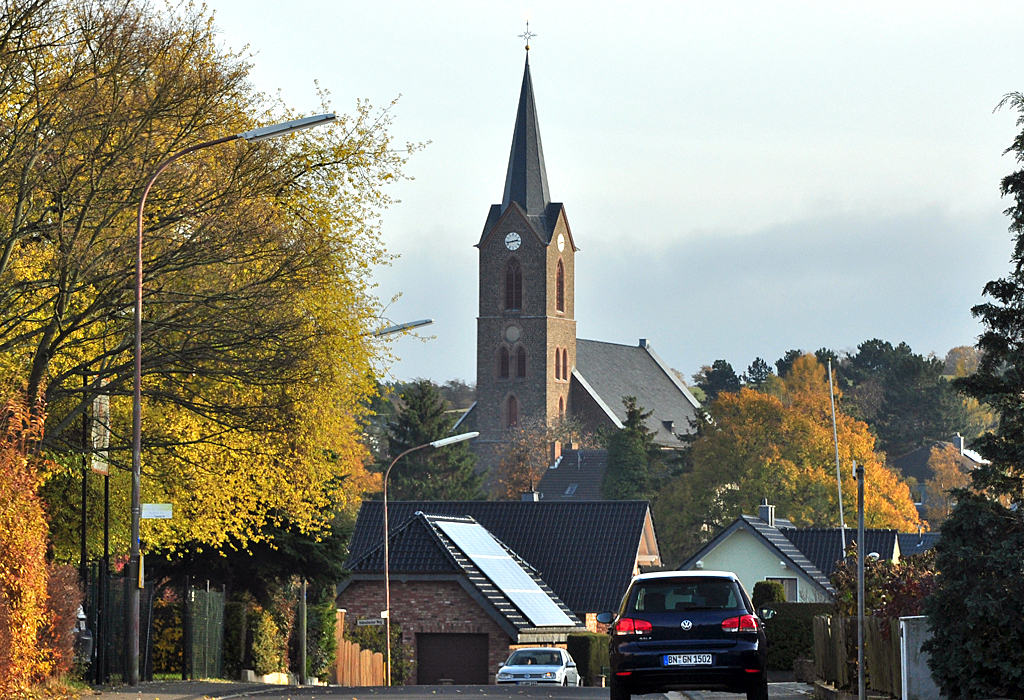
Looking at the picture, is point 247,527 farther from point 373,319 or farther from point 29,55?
point 29,55

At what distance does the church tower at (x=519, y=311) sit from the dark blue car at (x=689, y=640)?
316ft

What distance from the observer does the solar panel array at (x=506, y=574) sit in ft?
159

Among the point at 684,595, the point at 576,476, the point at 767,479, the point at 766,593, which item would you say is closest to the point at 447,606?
the point at 766,593

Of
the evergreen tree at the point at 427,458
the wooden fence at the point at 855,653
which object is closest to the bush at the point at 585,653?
the wooden fence at the point at 855,653

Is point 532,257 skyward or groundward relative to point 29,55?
skyward

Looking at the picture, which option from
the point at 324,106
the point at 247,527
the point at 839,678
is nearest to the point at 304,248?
the point at 324,106

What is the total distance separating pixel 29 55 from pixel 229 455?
313 inches

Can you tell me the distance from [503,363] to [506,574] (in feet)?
211

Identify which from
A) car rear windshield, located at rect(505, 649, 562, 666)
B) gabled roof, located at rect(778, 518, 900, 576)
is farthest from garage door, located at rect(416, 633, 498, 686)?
gabled roof, located at rect(778, 518, 900, 576)

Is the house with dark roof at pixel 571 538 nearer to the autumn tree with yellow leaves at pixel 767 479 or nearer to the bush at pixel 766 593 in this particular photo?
the bush at pixel 766 593

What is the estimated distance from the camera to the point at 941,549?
15680 millimetres

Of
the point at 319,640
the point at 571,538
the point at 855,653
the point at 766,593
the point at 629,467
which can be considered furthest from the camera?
the point at 629,467

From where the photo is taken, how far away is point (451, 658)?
48.0 meters

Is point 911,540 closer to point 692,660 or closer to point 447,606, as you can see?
point 447,606
